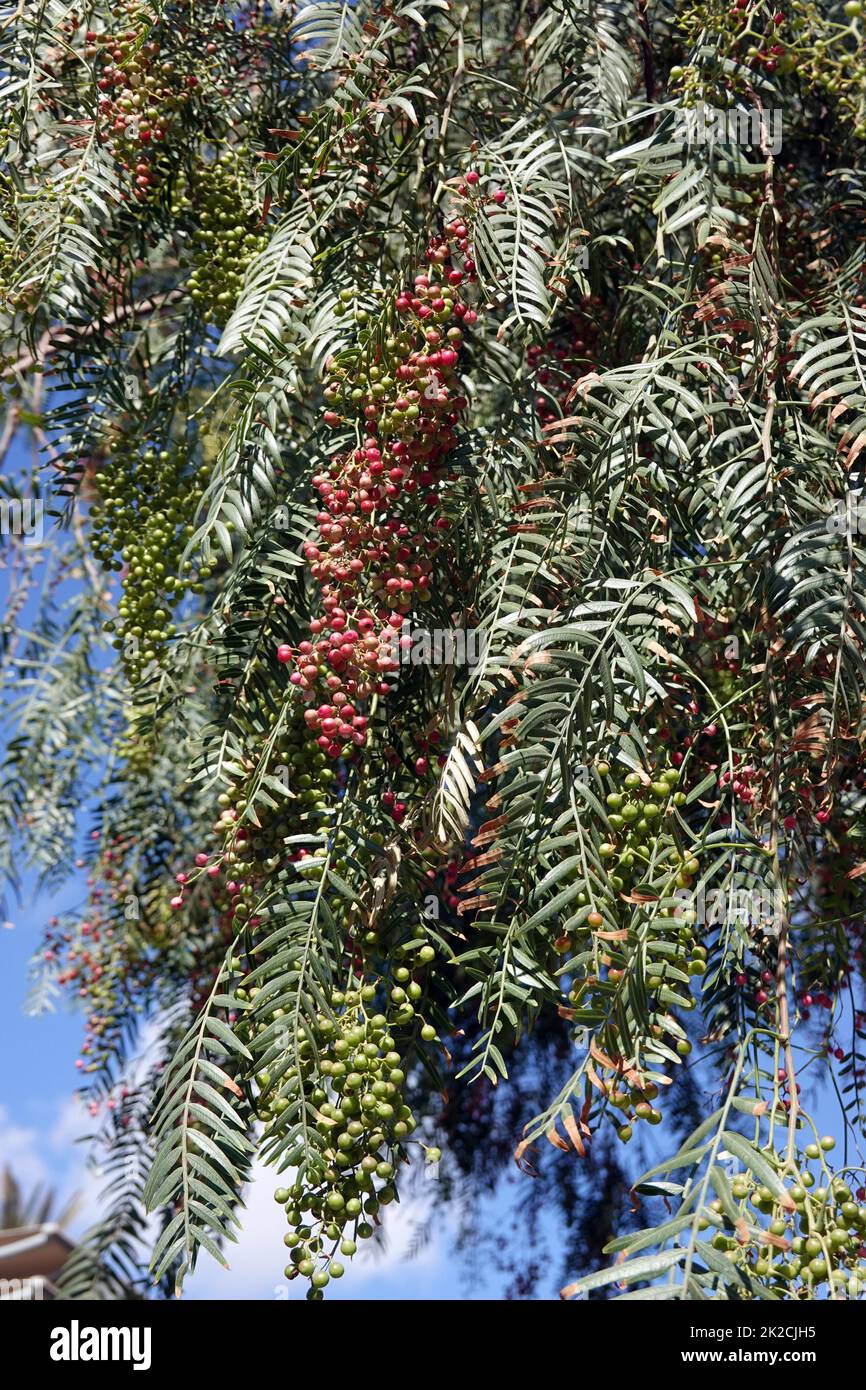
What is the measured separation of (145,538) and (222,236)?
0.53 meters

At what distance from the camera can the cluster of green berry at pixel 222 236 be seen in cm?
203

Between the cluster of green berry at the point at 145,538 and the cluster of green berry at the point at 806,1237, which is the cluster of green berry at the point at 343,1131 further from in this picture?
the cluster of green berry at the point at 145,538

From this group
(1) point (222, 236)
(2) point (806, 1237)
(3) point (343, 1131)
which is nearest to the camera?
(2) point (806, 1237)

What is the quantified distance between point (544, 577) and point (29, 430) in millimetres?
3459

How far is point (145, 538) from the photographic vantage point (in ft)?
6.31

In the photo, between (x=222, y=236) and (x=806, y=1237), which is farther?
(x=222, y=236)

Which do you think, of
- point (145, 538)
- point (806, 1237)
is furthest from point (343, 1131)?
point (145, 538)

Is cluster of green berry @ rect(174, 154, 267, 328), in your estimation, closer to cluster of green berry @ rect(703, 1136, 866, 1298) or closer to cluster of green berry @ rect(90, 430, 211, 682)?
cluster of green berry @ rect(90, 430, 211, 682)

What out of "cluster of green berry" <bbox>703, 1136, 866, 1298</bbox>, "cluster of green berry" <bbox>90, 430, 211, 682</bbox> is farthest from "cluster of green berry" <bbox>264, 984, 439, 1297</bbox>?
"cluster of green berry" <bbox>90, 430, 211, 682</bbox>

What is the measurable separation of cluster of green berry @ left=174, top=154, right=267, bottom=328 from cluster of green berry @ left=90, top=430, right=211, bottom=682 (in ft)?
0.86

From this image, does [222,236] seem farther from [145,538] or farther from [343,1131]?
[343,1131]

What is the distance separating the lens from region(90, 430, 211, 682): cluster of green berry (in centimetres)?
189
